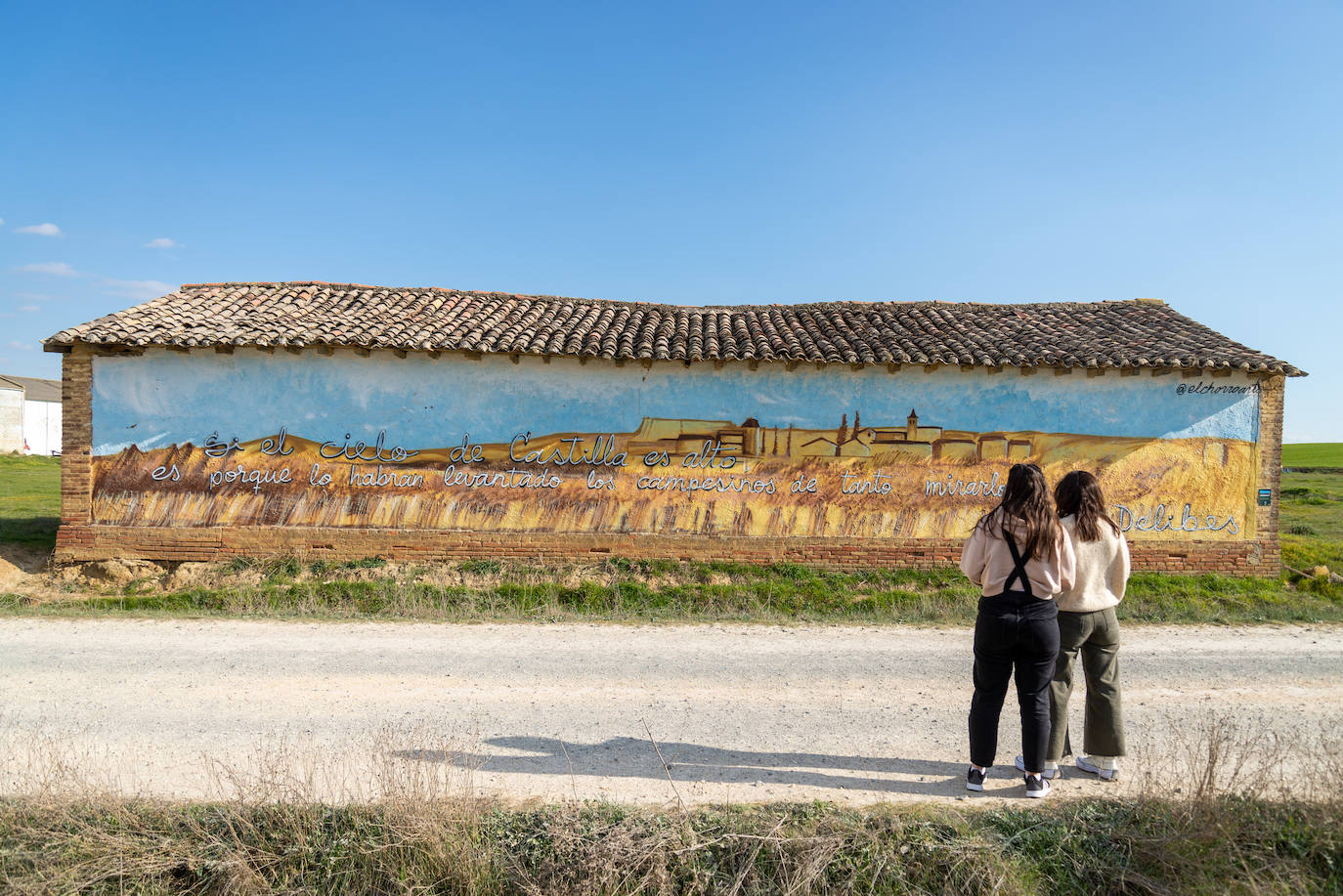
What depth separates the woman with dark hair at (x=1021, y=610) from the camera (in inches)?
174

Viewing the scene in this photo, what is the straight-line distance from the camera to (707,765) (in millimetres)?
4918

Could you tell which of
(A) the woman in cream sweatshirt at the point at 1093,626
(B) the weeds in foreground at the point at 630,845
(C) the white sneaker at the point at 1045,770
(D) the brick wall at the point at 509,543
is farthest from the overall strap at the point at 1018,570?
(D) the brick wall at the point at 509,543

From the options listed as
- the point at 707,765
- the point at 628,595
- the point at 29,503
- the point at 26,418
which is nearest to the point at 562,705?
the point at 707,765

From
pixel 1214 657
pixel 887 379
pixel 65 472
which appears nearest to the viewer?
pixel 1214 657

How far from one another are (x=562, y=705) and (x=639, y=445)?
6873 millimetres

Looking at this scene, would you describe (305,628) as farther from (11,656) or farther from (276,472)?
(276,472)

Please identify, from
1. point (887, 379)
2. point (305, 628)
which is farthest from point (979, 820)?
point (887, 379)

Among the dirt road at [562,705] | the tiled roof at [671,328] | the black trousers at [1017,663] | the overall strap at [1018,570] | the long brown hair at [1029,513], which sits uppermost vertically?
the tiled roof at [671,328]

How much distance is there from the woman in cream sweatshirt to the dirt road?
0.78 feet

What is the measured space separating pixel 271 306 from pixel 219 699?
372 inches

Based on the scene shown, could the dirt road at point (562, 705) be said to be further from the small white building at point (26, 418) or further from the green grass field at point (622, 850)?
the small white building at point (26, 418)

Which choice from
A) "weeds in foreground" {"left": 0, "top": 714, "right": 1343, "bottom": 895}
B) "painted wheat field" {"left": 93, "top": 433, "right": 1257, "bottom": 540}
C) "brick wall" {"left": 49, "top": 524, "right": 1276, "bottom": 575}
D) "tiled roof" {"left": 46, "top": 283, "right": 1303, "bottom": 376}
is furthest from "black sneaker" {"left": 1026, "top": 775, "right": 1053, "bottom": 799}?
"tiled roof" {"left": 46, "top": 283, "right": 1303, "bottom": 376}

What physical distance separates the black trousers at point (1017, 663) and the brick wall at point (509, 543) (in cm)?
792

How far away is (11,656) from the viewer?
7.10m
